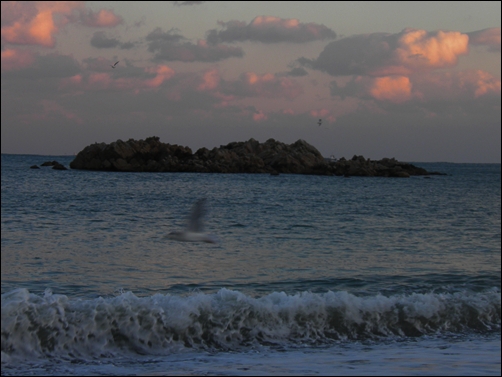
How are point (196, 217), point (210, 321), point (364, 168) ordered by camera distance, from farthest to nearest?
point (364, 168) < point (196, 217) < point (210, 321)

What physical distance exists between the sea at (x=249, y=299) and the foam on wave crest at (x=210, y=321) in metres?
0.03

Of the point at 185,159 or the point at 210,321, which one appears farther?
the point at 185,159

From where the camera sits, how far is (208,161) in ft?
298

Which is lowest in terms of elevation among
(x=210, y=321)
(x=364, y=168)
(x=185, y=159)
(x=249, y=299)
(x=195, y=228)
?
(x=210, y=321)

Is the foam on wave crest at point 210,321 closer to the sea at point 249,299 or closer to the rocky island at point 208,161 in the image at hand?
the sea at point 249,299

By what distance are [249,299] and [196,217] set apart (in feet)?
8.89

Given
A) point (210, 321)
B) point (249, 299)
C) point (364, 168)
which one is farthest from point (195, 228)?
point (364, 168)

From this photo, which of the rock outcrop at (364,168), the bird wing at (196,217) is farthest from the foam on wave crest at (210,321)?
the rock outcrop at (364,168)

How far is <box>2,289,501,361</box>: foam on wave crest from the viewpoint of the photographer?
30.8ft

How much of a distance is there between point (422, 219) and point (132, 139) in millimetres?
68371

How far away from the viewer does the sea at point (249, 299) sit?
872 centimetres

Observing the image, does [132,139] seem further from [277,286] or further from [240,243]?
[277,286]

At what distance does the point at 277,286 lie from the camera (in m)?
14.3

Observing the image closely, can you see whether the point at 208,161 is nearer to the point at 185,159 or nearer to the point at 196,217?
the point at 185,159
